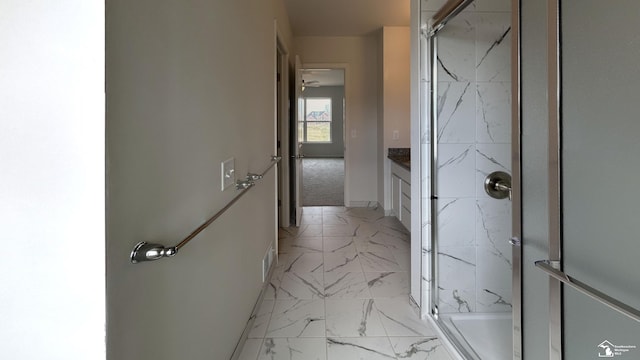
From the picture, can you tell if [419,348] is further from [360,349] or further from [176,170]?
[176,170]

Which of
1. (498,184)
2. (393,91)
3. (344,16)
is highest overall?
(344,16)

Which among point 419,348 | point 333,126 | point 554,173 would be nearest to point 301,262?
point 419,348

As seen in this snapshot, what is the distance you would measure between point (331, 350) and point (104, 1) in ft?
5.76

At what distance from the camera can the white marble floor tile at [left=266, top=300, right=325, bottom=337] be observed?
6.73 ft

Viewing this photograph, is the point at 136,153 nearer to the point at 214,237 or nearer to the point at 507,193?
the point at 214,237

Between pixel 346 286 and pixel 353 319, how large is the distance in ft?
1.62

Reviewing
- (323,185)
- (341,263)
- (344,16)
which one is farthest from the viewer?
(323,185)

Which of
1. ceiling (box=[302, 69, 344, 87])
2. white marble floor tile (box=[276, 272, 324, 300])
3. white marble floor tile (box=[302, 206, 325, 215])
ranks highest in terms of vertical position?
ceiling (box=[302, 69, 344, 87])

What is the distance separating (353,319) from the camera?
220cm

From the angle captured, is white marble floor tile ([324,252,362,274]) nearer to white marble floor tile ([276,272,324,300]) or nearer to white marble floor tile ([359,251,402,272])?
white marble floor tile ([359,251,402,272])

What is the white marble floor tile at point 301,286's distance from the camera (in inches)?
99.7

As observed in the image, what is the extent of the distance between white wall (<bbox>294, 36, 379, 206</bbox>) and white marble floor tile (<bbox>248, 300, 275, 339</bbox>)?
3277 millimetres

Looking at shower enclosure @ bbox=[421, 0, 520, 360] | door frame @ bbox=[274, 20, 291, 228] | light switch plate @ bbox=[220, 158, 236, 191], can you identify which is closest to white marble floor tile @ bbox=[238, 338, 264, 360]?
light switch plate @ bbox=[220, 158, 236, 191]

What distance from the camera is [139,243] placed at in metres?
0.84
